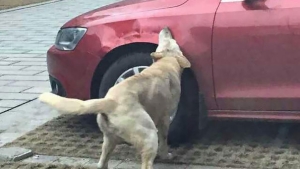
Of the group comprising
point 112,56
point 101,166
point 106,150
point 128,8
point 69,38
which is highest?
point 128,8

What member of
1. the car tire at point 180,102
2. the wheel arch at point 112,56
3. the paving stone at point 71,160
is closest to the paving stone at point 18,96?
the wheel arch at point 112,56

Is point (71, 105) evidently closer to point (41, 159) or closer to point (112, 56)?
point (41, 159)

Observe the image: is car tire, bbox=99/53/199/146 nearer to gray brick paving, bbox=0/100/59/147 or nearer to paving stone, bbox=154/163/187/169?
paving stone, bbox=154/163/187/169

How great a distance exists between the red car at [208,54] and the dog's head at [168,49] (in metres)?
0.17

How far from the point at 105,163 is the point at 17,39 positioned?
750 centimetres

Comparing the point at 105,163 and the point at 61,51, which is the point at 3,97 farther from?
the point at 105,163

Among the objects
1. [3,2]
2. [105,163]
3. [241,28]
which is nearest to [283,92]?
[241,28]

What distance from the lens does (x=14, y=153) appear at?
539cm

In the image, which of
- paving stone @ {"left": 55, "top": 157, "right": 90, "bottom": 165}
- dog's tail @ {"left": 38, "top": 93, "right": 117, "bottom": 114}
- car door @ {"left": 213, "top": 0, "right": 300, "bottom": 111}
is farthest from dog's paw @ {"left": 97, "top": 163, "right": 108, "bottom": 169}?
car door @ {"left": 213, "top": 0, "right": 300, "bottom": 111}

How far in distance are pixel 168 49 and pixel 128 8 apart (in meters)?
0.84

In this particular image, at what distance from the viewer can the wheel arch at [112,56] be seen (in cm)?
555

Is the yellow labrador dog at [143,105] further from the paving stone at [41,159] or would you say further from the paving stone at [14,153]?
the paving stone at [14,153]

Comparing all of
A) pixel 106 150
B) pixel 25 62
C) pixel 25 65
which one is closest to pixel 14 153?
pixel 106 150

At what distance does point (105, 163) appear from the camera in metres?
4.90
